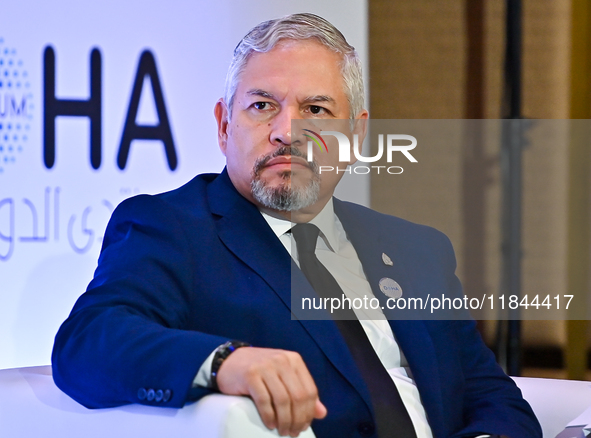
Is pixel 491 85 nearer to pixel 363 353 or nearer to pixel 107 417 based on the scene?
pixel 363 353

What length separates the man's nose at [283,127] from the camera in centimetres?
158

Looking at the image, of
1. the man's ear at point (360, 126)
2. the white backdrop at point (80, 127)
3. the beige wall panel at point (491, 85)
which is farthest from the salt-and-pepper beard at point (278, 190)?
the beige wall panel at point (491, 85)

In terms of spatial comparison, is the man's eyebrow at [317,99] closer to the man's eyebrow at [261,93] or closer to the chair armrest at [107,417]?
the man's eyebrow at [261,93]

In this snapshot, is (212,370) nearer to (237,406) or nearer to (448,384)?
(237,406)

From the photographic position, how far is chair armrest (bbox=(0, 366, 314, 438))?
1.04m

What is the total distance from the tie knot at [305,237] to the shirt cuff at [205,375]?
513 millimetres

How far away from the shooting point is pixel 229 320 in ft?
4.56

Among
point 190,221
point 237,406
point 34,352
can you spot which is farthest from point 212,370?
point 34,352

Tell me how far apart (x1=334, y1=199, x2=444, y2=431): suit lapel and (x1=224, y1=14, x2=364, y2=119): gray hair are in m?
0.29

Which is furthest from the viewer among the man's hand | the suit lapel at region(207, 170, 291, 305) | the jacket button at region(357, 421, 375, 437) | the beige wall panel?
the beige wall panel

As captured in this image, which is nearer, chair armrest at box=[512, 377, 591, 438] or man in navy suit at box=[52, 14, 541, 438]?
man in navy suit at box=[52, 14, 541, 438]

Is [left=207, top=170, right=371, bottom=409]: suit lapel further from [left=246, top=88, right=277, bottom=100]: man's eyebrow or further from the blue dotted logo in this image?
the blue dotted logo

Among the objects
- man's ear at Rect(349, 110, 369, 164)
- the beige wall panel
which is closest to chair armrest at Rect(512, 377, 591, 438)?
man's ear at Rect(349, 110, 369, 164)

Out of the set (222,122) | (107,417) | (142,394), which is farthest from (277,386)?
(222,122)
